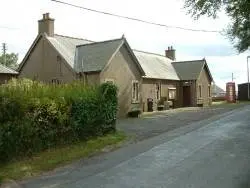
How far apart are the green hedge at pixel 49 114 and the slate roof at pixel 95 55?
1120 centimetres

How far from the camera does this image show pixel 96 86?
70.7 feet

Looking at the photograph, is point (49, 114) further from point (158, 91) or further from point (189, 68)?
point (189, 68)

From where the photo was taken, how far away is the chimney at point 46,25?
36.7 metres

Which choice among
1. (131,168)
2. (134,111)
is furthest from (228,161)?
(134,111)

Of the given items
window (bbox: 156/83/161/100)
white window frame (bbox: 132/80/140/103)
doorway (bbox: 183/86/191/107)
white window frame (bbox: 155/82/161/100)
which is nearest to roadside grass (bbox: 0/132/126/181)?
white window frame (bbox: 132/80/140/103)

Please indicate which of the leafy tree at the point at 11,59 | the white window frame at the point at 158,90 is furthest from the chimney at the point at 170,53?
the leafy tree at the point at 11,59

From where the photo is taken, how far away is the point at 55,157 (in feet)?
52.5

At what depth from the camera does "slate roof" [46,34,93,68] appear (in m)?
34.9

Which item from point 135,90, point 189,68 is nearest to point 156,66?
point 189,68

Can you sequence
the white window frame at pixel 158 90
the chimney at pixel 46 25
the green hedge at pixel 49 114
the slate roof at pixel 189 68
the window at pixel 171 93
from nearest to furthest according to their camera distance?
the green hedge at pixel 49 114, the chimney at pixel 46 25, the white window frame at pixel 158 90, the window at pixel 171 93, the slate roof at pixel 189 68

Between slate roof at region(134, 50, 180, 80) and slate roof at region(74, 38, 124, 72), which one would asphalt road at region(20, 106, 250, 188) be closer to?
slate roof at region(74, 38, 124, 72)

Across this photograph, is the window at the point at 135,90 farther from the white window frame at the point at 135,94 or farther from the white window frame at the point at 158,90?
the white window frame at the point at 158,90

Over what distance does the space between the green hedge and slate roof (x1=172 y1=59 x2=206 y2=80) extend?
30.6 meters

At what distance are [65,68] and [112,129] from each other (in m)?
13.3
